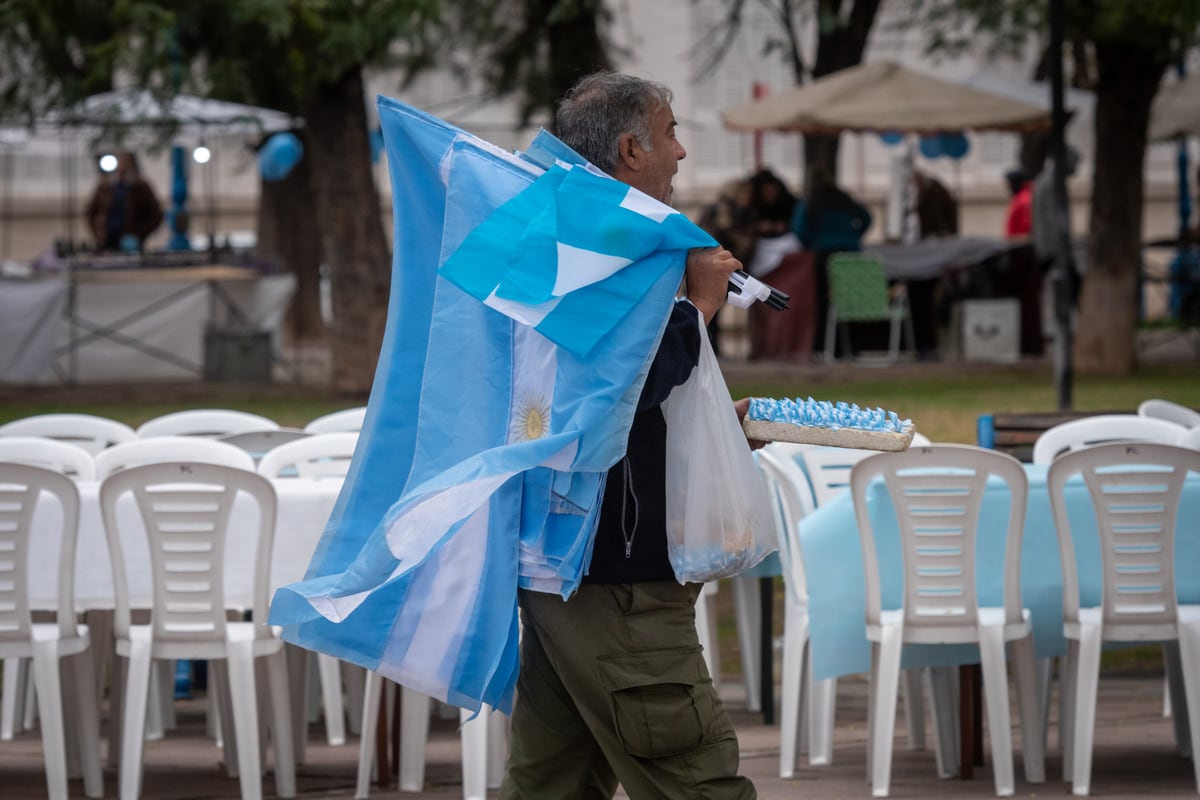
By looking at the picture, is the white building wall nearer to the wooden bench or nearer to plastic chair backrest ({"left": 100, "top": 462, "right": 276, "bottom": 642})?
the wooden bench

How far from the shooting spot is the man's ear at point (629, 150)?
343 centimetres

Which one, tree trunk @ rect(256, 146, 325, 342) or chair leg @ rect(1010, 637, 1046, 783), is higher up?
tree trunk @ rect(256, 146, 325, 342)

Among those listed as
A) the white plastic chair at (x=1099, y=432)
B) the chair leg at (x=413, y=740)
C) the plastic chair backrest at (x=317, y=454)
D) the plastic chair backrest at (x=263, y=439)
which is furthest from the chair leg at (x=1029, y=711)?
the plastic chair backrest at (x=263, y=439)

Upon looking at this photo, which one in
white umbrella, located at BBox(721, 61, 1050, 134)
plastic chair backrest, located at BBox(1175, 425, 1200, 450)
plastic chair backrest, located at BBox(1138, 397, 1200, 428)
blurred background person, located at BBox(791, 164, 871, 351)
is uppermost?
white umbrella, located at BBox(721, 61, 1050, 134)

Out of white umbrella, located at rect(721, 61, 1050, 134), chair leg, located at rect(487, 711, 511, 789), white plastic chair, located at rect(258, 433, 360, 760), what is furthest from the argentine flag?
white umbrella, located at rect(721, 61, 1050, 134)

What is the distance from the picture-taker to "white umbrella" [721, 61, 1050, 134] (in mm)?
17766

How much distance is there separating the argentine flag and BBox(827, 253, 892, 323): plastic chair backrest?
550 inches

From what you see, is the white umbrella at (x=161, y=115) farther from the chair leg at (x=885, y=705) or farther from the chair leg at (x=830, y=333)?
the chair leg at (x=885, y=705)

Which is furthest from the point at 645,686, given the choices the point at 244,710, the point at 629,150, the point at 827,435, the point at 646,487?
the point at 244,710

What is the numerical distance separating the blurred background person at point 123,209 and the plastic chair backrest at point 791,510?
13083 millimetres

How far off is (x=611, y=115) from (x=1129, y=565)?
3.18m

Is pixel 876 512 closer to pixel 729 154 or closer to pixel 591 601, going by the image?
pixel 591 601

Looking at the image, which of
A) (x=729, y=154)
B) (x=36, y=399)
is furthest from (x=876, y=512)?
(x=729, y=154)

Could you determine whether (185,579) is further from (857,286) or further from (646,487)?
(857,286)
